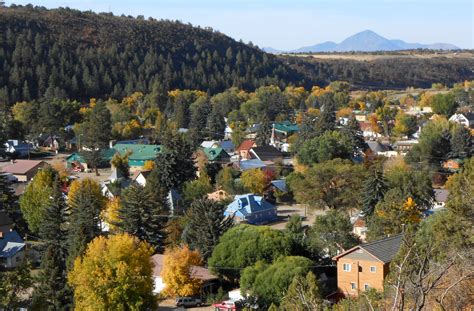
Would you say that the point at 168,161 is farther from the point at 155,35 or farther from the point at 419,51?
the point at 419,51

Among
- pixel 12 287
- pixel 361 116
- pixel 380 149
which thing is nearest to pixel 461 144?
pixel 380 149

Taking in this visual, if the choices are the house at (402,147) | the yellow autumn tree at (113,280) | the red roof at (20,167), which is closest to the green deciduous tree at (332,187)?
the yellow autumn tree at (113,280)

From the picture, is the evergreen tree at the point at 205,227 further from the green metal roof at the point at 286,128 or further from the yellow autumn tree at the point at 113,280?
the green metal roof at the point at 286,128

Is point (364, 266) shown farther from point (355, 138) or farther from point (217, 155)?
point (217, 155)

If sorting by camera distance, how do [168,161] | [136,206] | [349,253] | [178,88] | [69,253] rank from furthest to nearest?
[178,88] → [168,161] → [136,206] → [69,253] → [349,253]

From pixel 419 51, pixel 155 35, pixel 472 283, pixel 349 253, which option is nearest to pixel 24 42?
pixel 155 35

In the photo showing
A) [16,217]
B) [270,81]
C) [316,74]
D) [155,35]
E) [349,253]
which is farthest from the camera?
[316,74]
